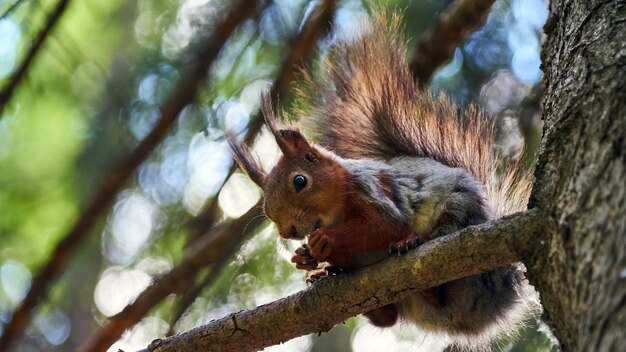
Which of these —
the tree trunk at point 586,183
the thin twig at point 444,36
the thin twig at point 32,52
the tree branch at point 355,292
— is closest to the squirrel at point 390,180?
the tree branch at point 355,292

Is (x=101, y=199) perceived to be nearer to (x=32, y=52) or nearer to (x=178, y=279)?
(x=178, y=279)

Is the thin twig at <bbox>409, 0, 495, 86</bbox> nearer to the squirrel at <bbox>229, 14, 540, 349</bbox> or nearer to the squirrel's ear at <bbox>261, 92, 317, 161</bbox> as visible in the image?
the squirrel at <bbox>229, 14, 540, 349</bbox>

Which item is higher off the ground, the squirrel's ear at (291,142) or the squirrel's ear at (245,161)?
the squirrel's ear at (291,142)

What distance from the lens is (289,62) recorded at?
355 centimetres

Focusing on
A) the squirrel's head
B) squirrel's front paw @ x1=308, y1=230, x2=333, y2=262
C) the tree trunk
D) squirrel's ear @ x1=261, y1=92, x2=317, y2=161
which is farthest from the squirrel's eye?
the tree trunk

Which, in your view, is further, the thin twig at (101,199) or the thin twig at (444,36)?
the thin twig at (444,36)

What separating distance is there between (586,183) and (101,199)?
235cm

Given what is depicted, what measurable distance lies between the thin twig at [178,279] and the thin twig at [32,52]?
1072 millimetres

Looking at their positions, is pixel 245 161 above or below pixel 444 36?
below

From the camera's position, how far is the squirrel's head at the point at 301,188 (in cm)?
260

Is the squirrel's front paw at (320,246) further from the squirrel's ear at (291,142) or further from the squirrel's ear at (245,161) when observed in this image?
the squirrel's ear at (245,161)

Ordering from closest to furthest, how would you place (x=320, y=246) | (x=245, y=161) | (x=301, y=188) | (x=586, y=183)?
(x=586, y=183)
(x=320, y=246)
(x=301, y=188)
(x=245, y=161)

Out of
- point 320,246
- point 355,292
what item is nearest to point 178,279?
point 320,246

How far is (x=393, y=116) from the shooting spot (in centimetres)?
296
